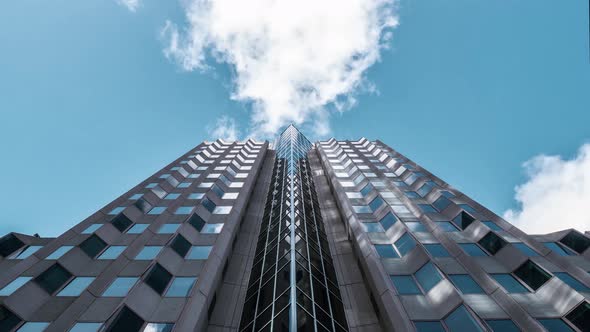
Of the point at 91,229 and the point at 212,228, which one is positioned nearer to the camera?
the point at 91,229

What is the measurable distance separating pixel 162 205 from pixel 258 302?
15735 mm

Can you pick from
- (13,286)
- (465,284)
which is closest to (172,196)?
(13,286)

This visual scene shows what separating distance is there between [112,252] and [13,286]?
5372 millimetres

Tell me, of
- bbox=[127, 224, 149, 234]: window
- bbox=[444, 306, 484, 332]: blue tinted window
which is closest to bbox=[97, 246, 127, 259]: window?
bbox=[127, 224, 149, 234]: window

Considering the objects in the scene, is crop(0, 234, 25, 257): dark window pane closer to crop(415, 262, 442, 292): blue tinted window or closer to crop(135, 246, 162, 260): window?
crop(135, 246, 162, 260): window

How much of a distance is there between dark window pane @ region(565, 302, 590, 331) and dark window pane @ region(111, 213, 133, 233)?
3171cm

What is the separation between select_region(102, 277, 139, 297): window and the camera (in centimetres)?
1673

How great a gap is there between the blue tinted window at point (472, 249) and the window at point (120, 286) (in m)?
24.0

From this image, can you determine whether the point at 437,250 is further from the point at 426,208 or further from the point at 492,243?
the point at 426,208

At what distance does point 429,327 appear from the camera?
1454 centimetres

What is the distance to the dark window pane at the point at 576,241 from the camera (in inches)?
837

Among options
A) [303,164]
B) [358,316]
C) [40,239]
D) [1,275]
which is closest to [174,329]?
[358,316]

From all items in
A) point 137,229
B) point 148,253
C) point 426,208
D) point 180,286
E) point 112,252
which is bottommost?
point 180,286

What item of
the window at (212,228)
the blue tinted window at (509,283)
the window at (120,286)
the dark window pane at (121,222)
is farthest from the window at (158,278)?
the blue tinted window at (509,283)
